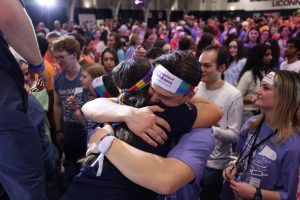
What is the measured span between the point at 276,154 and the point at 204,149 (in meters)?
0.77

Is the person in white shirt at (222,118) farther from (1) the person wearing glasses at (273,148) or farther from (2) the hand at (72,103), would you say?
(2) the hand at (72,103)

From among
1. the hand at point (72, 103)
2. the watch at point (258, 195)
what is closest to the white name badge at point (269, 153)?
the watch at point (258, 195)

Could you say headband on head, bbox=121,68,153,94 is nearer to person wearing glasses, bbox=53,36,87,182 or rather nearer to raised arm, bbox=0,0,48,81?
raised arm, bbox=0,0,48,81

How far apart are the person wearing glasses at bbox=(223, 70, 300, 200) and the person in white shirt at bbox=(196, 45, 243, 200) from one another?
13.8 inches

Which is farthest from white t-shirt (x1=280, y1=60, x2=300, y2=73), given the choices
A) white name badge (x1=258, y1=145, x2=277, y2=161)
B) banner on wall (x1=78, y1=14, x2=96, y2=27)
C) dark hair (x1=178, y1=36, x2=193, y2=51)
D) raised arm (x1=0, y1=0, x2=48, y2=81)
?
banner on wall (x1=78, y1=14, x2=96, y2=27)

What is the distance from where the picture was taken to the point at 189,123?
1.32 m

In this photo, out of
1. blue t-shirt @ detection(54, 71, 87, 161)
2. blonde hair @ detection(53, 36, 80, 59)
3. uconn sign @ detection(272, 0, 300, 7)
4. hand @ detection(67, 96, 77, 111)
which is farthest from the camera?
uconn sign @ detection(272, 0, 300, 7)

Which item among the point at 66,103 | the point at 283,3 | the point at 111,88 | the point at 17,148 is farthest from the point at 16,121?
the point at 283,3

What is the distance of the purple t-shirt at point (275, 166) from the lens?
5.80 feet

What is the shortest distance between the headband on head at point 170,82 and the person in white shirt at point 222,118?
117 centimetres

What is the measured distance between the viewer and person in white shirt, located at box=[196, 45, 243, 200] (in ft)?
8.05

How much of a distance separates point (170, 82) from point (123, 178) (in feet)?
1.34

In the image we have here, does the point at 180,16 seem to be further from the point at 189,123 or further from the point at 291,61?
the point at 189,123

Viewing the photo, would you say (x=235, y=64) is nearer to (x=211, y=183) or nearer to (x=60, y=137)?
(x=211, y=183)
